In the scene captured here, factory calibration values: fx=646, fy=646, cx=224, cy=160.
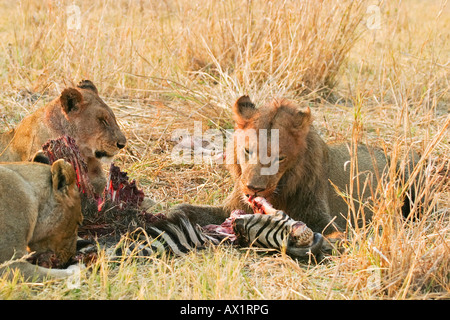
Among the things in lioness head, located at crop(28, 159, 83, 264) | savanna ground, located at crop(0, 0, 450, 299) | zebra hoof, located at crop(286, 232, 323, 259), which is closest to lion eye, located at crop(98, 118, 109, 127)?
savanna ground, located at crop(0, 0, 450, 299)

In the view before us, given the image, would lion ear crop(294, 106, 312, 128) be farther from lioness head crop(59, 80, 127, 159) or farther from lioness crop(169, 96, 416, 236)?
lioness head crop(59, 80, 127, 159)

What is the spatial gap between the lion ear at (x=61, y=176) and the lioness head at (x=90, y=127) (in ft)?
4.57

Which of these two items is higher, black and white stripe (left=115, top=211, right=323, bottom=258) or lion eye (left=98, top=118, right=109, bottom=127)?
lion eye (left=98, top=118, right=109, bottom=127)

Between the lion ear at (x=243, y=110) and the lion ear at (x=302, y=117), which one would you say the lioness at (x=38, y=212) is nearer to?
the lion ear at (x=243, y=110)

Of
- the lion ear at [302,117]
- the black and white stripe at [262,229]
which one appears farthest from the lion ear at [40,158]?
the lion ear at [302,117]

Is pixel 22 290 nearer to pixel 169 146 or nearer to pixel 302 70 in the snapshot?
pixel 169 146

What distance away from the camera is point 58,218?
366cm

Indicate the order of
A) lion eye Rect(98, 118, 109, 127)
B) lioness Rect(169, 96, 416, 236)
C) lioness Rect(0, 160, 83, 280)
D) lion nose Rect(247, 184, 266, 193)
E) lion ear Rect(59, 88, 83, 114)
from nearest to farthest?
1. lioness Rect(0, 160, 83, 280)
2. lion nose Rect(247, 184, 266, 193)
3. lioness Rect(169, 96, 416, 236)
4. lion ear Rect(59, 88, 83, 114)
5. lion eye Rect(98, 118, 109, 127)

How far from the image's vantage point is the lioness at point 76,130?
4.99 m

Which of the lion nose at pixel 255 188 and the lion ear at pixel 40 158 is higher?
the lion ear at pixel 40 158

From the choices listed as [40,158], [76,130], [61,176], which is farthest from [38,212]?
[76,130]

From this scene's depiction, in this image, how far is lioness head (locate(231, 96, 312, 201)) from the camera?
168 inches
